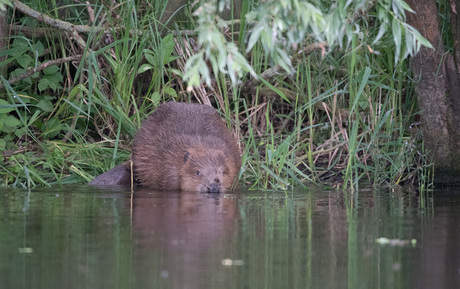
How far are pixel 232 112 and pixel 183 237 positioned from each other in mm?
3361

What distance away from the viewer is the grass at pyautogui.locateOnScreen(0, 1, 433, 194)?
6207mm

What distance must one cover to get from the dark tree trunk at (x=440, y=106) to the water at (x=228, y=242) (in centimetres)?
62

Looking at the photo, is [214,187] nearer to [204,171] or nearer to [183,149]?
[204,171]

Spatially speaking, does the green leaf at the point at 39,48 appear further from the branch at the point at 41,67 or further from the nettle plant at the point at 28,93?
the branch at the point at 41,67

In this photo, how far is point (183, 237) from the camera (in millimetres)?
3820

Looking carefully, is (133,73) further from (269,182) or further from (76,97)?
(269,182)

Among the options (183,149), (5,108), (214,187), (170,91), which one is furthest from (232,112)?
(5,108)

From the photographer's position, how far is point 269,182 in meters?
6.02

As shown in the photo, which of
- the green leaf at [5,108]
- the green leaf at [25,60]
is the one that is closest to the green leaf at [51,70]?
the green leaf at [25,60]

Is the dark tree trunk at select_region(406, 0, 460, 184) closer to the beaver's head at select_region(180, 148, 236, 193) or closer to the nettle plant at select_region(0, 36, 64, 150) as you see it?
the beaver's head at select_region(180, 148, 236, 193)

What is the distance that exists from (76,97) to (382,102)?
263 centimetres

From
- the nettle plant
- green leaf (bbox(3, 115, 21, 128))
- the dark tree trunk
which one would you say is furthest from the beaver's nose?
green leaf (bbox(3, 115, 21, 128))

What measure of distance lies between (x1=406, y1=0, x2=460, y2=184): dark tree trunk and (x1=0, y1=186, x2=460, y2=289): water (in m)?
0.62

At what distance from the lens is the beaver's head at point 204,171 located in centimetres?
614
